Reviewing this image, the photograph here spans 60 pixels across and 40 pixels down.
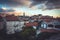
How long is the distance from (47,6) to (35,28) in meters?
0.36

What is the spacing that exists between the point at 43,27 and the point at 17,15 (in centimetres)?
41

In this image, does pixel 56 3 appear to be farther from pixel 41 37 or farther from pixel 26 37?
pixel 26 37

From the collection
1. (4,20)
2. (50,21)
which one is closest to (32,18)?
(50,21)

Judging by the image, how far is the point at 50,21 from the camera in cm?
152

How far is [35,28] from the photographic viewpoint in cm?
152

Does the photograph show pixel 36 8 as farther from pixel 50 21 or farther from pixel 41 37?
pixel 41 37

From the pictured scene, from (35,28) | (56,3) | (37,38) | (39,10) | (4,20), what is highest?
(56,3)

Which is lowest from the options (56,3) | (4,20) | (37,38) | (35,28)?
(37,38)

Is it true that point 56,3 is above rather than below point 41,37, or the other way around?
above

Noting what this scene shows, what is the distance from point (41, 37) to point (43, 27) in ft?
0.50

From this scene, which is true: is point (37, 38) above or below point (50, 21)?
below

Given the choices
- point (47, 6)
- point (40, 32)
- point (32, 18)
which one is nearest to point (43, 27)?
point (40, 32)

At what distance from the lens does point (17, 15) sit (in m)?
1.52

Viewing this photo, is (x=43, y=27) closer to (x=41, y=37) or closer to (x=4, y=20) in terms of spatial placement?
(x=41, y=37)
